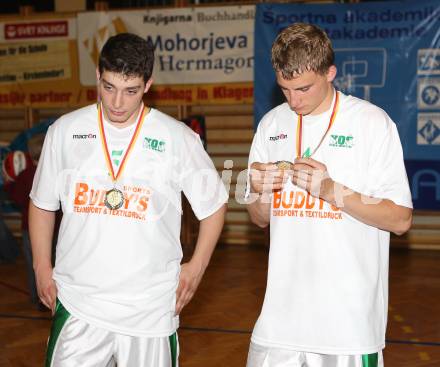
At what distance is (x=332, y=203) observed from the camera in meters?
2.61

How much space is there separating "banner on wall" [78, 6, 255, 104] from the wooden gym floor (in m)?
2.08

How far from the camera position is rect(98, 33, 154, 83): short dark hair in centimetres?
269

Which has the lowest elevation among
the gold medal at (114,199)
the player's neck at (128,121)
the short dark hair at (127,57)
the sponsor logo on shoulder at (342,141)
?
the gold medal at (114,199)

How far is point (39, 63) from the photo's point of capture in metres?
9.41

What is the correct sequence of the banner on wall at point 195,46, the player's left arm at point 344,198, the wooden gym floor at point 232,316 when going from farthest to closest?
the banner on wall at point 195,46
the wooden gym floor at point 232,316
the player's left arm at point 344,198

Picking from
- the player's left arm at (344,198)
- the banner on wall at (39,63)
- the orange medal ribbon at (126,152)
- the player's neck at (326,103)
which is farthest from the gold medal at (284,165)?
the banner on wall at (39,63)

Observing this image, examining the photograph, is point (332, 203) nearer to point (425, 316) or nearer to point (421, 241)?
point (425, 316)

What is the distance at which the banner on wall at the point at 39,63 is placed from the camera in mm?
9289

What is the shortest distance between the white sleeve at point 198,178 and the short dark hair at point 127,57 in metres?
0.33

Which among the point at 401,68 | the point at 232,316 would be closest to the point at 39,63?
the point at 401,68

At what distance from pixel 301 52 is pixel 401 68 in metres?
5.87

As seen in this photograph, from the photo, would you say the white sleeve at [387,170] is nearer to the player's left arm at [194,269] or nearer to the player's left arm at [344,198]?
the player's left arm at [344,198]

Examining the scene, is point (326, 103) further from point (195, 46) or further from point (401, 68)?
point (195, 46)

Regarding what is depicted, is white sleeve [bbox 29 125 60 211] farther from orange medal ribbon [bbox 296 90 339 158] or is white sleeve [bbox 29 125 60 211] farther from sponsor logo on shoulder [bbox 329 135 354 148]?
sponsor logo on shoulder [bbox 329 135 354 148]
